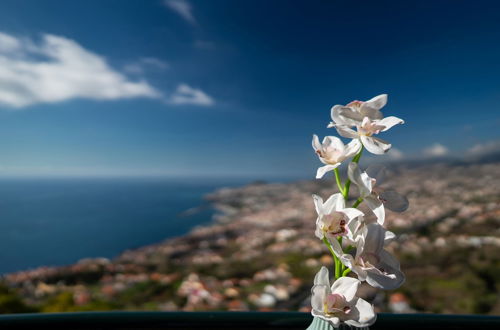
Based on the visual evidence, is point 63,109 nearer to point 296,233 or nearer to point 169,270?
point 169,270

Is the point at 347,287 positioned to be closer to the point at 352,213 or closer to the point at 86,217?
the point at 352,213

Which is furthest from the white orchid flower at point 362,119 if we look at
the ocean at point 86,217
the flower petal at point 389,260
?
the ocean at point 86,217

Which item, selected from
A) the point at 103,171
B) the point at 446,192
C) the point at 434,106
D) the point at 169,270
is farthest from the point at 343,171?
the point at 103,171

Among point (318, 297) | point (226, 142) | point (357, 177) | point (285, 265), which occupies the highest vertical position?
point (226, 142)

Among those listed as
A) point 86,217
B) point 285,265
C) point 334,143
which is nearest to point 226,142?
point 86,217

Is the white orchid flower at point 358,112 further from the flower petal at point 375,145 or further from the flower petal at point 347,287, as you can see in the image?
the flower petal at point 347,287

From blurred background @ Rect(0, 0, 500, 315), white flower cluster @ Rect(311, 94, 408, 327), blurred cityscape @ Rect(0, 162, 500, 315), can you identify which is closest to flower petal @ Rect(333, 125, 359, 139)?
white flower cluster @ Rect(311, 94, 408, 327)
